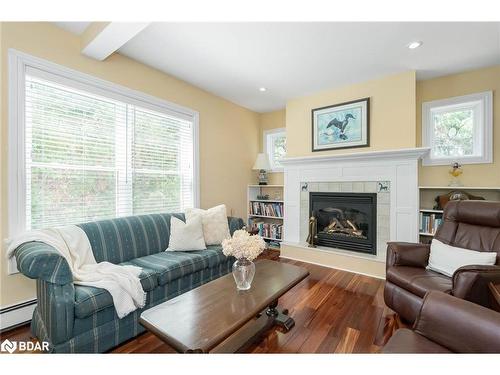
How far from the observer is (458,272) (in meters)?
1.53

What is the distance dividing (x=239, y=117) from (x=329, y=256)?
283cm

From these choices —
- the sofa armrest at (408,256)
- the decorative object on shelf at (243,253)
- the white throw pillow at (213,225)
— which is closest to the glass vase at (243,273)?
the decorative object on shelf at (243,253)

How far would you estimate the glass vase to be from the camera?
1600 millimetres

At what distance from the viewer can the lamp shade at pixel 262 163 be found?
4289mm

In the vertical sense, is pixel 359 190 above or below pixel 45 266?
above

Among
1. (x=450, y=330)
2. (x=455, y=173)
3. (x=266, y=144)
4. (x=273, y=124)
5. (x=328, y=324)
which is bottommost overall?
(x=328, y=324)

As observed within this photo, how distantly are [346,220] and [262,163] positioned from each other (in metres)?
1.75

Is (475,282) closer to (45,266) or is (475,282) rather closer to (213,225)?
(213,225)

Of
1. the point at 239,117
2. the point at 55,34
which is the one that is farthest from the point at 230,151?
the point at 55,34

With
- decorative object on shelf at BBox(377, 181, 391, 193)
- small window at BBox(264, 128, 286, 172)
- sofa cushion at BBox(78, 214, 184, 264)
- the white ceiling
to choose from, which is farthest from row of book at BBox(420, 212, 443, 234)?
sofa cushion at BBox(78, 214, 184, 264)

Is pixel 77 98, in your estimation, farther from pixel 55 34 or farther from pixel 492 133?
pixel 492 133

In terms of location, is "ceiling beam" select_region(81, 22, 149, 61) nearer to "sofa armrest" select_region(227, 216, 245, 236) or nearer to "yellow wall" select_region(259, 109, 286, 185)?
"sofa armrest" select_region(227, 216, 245, 236)

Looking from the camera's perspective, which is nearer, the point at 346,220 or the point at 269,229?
the point at 346,220

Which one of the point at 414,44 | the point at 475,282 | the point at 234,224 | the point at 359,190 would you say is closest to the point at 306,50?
the point at 414,44
